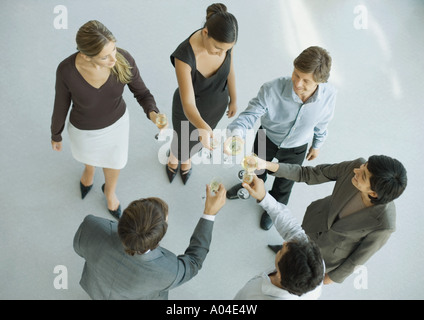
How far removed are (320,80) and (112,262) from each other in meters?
1.44

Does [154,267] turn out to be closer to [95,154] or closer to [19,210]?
[95,154]

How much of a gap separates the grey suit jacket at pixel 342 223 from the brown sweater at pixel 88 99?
111 centimetres

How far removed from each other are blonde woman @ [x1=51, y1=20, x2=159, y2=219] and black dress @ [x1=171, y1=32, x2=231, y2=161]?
29 centimetres

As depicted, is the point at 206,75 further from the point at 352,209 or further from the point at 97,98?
the point at 352,209

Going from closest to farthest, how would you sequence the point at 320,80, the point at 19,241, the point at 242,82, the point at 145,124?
the point at 320,80 → the point at 19,241 → the point at 145,124 → the point at 242,82

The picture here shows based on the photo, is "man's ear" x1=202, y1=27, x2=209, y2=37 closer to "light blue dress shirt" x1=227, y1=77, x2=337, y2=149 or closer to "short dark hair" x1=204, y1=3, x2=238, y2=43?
"short dark hair" x1=204, y1=3, x2=238, y2=43

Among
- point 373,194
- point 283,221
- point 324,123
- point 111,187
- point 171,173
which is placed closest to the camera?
point 373,194

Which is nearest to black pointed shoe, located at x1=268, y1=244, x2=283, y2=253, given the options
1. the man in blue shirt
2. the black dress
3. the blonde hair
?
the man in blue shirt

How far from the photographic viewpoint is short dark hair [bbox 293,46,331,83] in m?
1.90

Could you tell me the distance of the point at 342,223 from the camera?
77.5 inches

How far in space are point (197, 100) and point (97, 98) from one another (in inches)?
25.0

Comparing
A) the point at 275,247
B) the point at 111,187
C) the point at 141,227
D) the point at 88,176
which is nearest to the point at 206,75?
the point at 141,227

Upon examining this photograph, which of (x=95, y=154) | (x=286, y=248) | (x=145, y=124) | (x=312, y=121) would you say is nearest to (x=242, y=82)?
(x=145, y=124)
